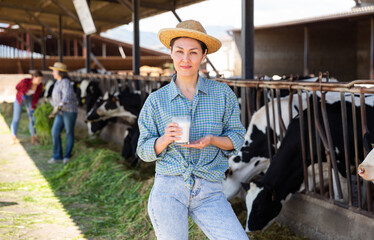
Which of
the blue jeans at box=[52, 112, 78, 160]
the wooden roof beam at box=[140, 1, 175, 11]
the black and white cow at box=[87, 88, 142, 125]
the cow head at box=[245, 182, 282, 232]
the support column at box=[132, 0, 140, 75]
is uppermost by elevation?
the wooden roof beam at box=[140, 1, 175, 11]

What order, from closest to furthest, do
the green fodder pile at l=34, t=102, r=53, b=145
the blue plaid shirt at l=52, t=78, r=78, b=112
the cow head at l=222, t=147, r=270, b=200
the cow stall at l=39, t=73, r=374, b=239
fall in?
the cow stall at l=39, t=73, r=374, b=239 < the cow head at l=222, t=147, r=270, b=200 < the blue plaid shirt at l=52, t=78, r=78, b=112 < the green fodder pile at l=34, t=102, r=53, b=145

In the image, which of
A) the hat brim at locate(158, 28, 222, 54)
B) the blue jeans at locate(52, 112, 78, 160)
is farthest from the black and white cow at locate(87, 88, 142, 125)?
the hat brim at locate(158, 28, 222, 54)

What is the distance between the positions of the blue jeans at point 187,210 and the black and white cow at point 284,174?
1.84m

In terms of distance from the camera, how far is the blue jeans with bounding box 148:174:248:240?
2.18 m

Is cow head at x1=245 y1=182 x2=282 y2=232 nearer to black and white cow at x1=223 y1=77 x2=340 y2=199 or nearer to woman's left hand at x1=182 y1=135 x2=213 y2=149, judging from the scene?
black and white cow at x1=223 y1=77 x2=340 y2=199

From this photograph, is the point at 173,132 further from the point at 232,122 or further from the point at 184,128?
the point at 232,122

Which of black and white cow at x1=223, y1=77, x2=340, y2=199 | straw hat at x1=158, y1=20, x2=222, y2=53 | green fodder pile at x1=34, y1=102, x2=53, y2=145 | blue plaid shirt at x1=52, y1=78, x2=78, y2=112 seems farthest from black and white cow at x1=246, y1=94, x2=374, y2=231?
green fodder pile at x1=34, y1=102, x2=53, y2=145

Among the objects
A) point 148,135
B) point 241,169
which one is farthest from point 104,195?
point 148,135

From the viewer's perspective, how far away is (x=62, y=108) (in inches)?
294

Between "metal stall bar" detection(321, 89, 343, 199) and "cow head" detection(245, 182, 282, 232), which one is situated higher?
"metal stall bar" detection(321, 89, 343, 199)

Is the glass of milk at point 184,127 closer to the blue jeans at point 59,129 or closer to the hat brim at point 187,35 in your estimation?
the hat brim at point 187,35

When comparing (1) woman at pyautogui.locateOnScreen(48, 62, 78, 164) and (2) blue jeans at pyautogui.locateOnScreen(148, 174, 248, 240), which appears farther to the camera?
(1) woman at pyautogui.locateOnScreen(48, 62, 78, 164)

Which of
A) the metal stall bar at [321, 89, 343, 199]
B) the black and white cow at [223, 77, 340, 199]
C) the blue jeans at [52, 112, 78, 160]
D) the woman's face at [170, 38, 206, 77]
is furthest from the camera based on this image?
the blue jeans at [52, 112, 78, 160]

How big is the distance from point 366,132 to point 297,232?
3.75 feet
